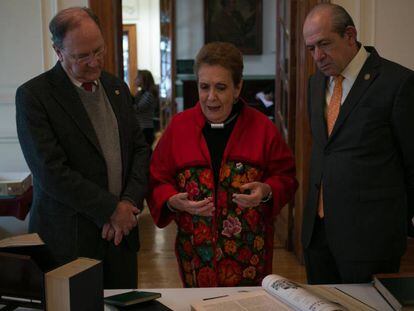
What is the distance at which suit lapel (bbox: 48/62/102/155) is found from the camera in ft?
6.12

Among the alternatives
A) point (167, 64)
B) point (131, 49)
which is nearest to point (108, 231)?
point (167, 64)

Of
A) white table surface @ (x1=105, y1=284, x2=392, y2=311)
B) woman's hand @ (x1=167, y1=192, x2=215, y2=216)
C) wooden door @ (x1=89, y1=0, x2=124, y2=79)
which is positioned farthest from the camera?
wooden door @ (x1=89, y1=0, x2=124, y2=79)

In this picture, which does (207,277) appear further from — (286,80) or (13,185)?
(286,80)

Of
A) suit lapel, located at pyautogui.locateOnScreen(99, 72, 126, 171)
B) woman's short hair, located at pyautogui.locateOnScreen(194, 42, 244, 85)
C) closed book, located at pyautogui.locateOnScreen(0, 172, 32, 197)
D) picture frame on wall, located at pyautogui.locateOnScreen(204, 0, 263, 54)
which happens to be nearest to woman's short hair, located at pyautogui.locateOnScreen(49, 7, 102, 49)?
suit lapel, located at pyautogui.locateOnScreen(99, 72, 126, 171)

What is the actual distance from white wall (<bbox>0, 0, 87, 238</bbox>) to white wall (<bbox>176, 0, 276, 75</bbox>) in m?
7.26

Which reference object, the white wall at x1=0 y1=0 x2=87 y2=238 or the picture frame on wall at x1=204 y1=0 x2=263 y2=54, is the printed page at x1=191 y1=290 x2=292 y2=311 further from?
the picture frame on wall at x1=204 y1=0 x2=263 y2=54

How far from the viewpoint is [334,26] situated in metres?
1.94

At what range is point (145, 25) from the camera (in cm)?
1191

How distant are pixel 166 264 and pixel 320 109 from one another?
2410mm

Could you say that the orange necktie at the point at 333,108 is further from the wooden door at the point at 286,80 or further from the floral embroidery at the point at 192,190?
the wooden door at the point at 286,80

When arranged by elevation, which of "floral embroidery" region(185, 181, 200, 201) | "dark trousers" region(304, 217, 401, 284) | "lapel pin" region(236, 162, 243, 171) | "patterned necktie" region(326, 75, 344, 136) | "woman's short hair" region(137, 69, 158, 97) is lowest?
"dark trousers" region(304, 217, 401, 284)

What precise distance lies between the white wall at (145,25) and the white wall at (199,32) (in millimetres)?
1217

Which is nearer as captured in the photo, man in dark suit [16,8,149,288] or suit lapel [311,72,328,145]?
man in dark suit [16,8,149,288]

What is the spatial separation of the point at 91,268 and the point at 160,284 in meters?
2.42
